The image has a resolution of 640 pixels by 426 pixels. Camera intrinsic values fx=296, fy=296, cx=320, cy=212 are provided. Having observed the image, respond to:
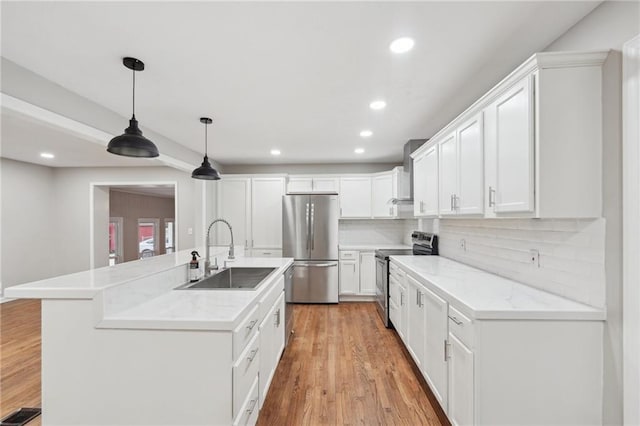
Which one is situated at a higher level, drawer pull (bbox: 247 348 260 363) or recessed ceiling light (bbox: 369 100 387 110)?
recessed ceiling light (bbox: 369 100 387 110)

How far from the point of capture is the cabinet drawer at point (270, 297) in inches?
81.4

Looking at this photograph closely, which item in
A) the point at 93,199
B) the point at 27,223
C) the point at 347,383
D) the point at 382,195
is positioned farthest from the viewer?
the point at 93,199

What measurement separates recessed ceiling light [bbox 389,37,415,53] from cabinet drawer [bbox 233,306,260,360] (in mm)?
1892

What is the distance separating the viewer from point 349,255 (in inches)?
204

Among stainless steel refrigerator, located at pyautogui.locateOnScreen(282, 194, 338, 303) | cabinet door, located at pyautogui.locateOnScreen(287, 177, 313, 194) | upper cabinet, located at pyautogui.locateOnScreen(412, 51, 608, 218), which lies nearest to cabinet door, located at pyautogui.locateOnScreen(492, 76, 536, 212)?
upper cabinet, located at pyautogui.locateOnScreen(412, 51, 608, 218)

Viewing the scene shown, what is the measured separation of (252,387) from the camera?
179 centimetres

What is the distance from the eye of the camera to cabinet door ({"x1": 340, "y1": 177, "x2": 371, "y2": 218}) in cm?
539

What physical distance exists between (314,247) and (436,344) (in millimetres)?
3036

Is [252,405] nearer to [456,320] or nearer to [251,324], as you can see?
[251,324]

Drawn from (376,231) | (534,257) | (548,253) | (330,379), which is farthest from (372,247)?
(548,253)

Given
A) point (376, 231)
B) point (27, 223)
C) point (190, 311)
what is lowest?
point (190, 311)

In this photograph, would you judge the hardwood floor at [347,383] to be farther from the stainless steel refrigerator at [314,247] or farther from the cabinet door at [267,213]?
the cabinet door at [267,213]

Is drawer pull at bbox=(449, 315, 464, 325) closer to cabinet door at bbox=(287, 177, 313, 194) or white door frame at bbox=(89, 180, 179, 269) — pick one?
cabinet door at bbox=(287, 177, 313, 194)

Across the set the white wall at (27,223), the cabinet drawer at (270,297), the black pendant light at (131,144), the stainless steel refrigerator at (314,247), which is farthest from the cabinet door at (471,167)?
the white wall at (27,223)
